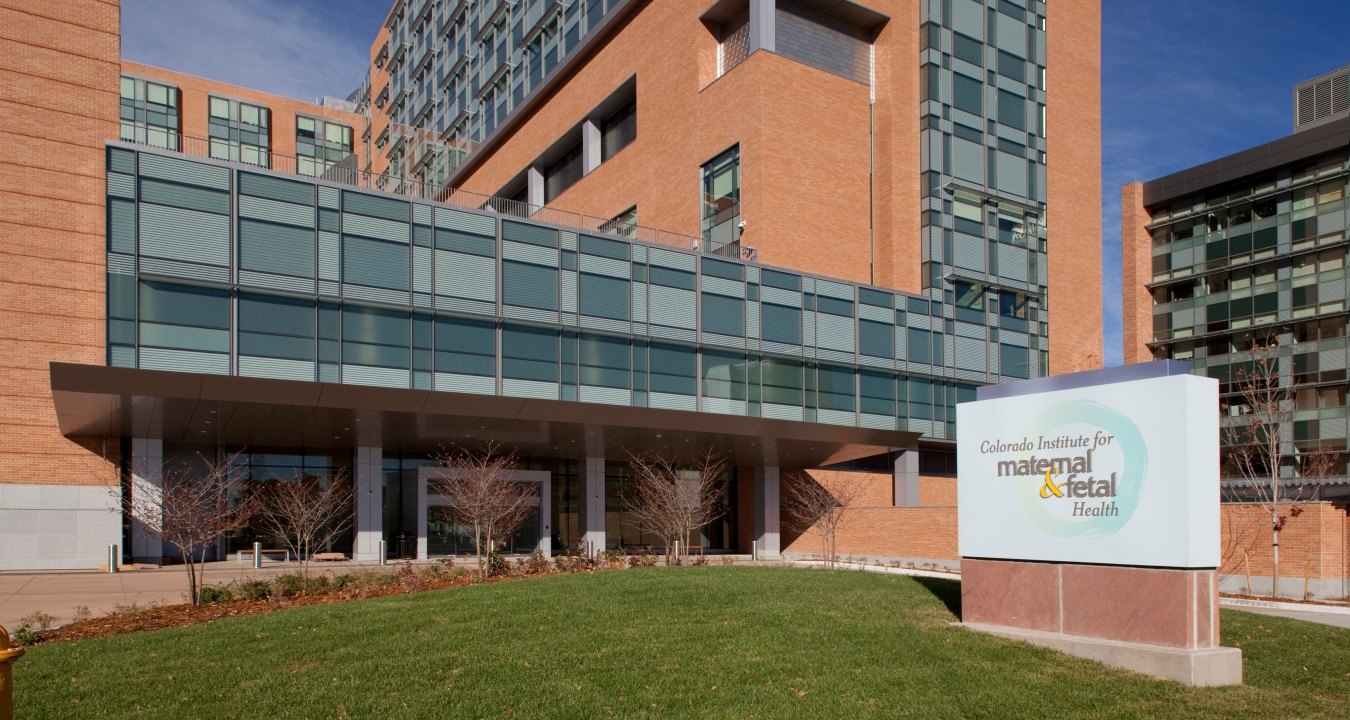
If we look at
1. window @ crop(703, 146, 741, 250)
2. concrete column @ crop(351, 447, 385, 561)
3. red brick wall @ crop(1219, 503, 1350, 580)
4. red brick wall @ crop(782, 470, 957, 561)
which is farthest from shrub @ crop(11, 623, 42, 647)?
window @ crop(703, 146, 741, 250)

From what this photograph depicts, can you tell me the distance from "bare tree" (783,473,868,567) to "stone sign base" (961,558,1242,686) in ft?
84.3

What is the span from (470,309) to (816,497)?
17448mm

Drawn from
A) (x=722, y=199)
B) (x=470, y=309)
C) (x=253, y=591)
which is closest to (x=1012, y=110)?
(x=722, y=199)

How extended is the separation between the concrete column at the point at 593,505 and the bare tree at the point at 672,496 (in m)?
1.48

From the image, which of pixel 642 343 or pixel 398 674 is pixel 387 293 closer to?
pixel 642 343

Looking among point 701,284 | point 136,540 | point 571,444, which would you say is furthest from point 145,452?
point 701,284

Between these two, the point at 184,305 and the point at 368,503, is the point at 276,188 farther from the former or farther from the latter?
the point at 368,503

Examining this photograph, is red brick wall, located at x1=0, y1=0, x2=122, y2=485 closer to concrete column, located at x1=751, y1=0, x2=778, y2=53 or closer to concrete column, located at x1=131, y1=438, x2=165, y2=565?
concrete column, located at x1=131, y1=438, x2=165, y2=565

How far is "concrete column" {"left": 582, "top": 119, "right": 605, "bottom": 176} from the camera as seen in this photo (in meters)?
55.0

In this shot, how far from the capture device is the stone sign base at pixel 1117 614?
13094 millimetres

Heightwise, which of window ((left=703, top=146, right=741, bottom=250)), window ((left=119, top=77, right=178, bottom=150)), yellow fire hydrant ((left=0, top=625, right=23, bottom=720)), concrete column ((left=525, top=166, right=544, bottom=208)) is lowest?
yellow fire hydrant ((left=0, top=625, right=23, bottom=720))

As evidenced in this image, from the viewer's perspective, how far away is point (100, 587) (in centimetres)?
2603

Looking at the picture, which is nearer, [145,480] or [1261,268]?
[145,480]

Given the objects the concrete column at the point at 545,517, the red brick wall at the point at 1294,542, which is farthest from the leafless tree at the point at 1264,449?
the concrete column at the point at 545,517
